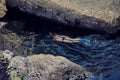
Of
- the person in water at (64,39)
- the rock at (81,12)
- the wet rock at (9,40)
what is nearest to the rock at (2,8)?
the rock at (81,12)

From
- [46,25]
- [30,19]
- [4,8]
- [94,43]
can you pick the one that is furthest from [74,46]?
[4,8]

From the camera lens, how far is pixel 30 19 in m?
7.43

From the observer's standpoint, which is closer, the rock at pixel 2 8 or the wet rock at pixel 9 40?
the wet rock at pixel 9 40

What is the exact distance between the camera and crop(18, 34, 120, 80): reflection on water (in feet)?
18.8

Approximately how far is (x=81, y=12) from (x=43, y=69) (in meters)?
2.40

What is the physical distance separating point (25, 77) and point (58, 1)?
2.89 m

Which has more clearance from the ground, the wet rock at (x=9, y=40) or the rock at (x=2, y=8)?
the rock at (x=2, y=8)

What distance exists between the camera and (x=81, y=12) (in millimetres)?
6867

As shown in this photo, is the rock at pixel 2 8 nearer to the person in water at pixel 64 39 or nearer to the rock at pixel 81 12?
the rock at pixel 81 12

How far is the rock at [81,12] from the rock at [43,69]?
176cm

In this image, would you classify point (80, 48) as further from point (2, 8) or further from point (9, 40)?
point (2, 8)

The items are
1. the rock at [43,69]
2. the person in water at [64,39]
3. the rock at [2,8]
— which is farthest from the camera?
the rock at [2,8]

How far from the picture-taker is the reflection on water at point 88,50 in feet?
18.8

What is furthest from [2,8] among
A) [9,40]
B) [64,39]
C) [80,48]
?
[80,48]
